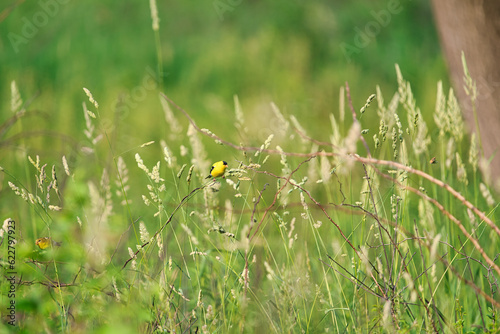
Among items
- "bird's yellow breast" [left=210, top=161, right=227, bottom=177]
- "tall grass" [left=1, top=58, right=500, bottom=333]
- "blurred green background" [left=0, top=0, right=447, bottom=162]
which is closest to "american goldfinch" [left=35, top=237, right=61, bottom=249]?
"tall grass" [left=1, top=58, right=500, bottom=333]

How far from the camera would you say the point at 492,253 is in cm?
246

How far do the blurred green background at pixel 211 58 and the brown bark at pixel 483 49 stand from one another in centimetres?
165

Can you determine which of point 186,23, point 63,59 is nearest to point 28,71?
point 63,59

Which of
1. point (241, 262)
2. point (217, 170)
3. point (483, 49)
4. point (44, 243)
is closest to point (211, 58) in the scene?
point (483, 49)

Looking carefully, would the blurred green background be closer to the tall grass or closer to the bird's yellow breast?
the tall grass

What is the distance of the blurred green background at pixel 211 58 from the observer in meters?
5.29

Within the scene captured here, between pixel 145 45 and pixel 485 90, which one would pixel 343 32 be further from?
pixel 485 90

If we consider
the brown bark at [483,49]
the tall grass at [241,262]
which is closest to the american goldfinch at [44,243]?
the tall grass at [241,262]

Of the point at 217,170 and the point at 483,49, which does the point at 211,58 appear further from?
the point at 217,170

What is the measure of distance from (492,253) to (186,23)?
15.1 ft

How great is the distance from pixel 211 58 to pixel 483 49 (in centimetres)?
293

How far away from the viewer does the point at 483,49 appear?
3402 mm

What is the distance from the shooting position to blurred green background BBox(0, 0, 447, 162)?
5.29 metres

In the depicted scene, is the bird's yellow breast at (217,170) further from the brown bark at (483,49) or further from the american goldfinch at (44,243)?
the brown bark at (483,49)
